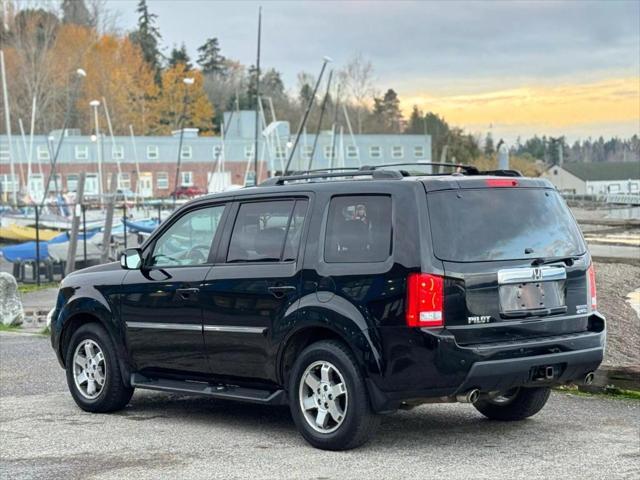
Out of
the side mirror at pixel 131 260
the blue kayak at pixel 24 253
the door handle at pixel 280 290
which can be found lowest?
the blue kayak at pixel 24 253

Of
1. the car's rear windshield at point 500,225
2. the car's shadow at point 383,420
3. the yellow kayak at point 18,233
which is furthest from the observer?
the yellow kayak at point 18,233

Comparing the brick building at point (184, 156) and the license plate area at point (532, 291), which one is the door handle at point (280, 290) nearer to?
the license plate area at point (532, 291)

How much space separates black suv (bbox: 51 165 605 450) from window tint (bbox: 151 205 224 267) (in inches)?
0.9

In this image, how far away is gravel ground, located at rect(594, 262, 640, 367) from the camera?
1198 centimetres

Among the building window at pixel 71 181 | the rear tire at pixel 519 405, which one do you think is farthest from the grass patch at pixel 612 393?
the building window at pixel 71 181

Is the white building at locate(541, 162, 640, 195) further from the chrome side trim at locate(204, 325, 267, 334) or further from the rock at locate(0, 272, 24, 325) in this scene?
the chrome side trim at locate(204, 325, 267, 334)

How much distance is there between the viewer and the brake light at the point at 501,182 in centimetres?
819

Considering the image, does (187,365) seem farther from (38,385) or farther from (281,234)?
(38,385)

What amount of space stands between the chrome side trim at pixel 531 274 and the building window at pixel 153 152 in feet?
276

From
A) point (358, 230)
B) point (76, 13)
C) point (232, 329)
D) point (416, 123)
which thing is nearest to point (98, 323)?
point (232, 329)

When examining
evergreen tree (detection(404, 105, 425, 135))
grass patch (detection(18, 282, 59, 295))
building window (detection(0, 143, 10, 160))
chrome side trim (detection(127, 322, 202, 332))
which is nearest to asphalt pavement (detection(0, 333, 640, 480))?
chrome side trim (detection(127, 322, 202, 332))

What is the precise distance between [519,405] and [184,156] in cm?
8461

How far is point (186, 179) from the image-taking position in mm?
93062

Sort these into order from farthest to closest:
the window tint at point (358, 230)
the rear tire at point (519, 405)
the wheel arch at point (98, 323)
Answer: the wheel arch at point (98, 323) → the rear tire at point (519, 405) → the window tint at point (358, 230)
